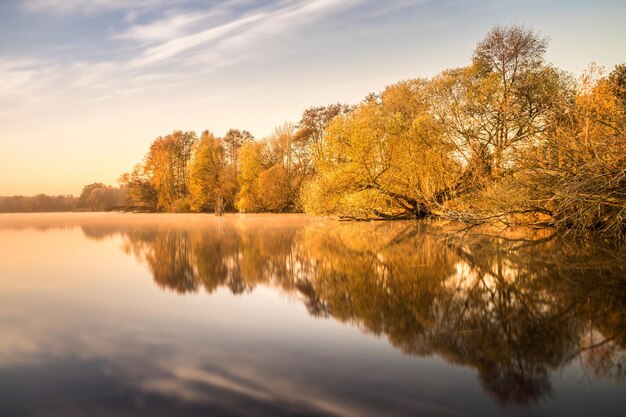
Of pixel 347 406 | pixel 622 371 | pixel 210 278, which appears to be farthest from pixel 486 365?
pixel 210 278

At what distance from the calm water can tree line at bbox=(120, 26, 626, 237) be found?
2.66 meters

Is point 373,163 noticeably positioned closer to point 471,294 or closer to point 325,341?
point 471,294

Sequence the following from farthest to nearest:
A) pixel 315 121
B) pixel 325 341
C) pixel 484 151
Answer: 1. pixel 315 121
2. pixel 484 151
3. pixel 325 341

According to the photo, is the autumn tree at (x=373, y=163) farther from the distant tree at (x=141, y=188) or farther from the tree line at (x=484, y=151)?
the distant tree at (x=141, y=188)

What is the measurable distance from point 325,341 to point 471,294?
2295 mm

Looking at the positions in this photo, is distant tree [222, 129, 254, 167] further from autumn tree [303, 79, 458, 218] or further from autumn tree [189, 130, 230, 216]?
autumn tree [303, 79, 458, 218]

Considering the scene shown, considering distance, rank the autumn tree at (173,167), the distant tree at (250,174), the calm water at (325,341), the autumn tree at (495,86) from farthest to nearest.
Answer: the autumn tree at (173,167) < the distant tree at (250,174) < the autumn tree at (495,86) < the calm water at (325,341)

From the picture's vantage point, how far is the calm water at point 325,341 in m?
2.63

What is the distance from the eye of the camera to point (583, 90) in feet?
43.7

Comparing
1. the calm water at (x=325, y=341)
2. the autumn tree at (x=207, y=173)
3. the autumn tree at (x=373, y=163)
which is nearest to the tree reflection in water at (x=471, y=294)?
the calm water at (x=325, y=341)

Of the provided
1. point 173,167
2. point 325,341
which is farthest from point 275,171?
point 325,341

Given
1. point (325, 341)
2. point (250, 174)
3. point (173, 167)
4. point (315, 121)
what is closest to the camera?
point (325, 341)

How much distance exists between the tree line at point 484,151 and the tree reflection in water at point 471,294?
147 centimetres

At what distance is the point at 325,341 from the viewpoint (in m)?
3.84
